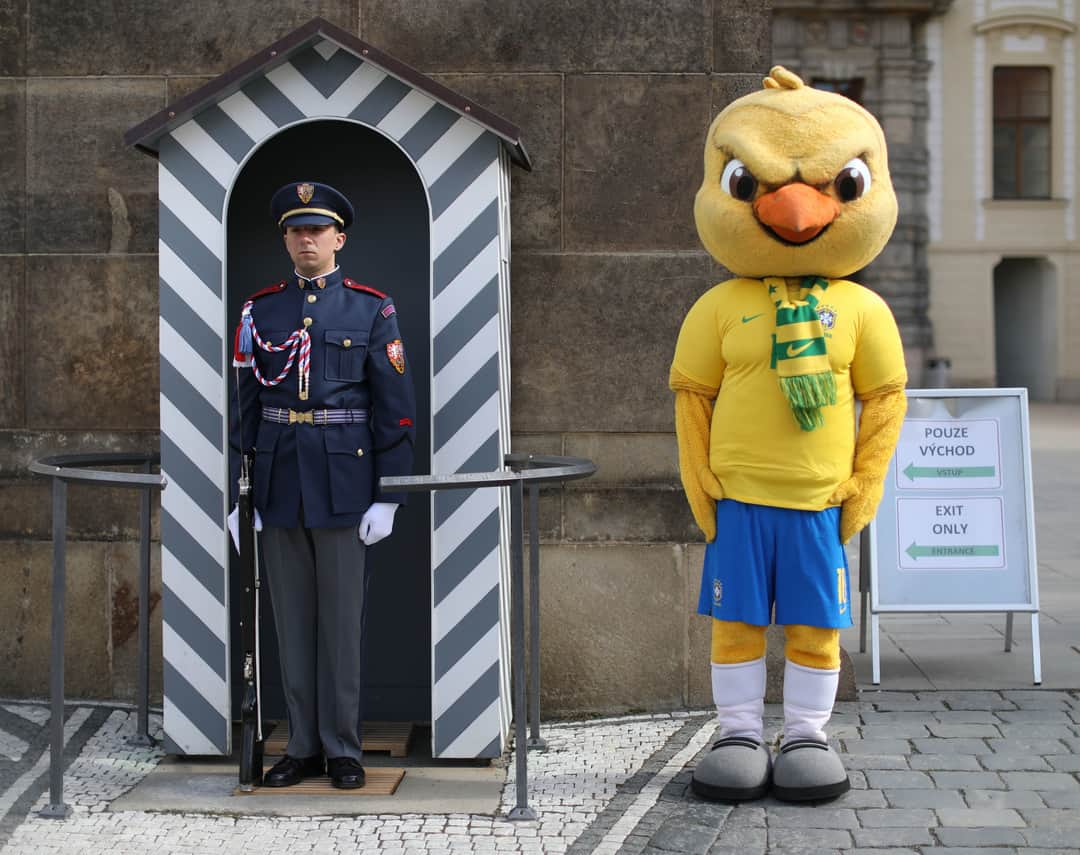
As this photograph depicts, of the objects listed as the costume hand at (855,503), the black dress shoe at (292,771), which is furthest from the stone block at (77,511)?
the costume hand at (855,503)

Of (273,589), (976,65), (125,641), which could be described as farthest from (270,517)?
(976,65)

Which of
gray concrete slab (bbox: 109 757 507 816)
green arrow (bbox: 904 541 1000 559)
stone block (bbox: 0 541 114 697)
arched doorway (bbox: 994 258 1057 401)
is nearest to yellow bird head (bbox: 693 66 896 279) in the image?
gray concrete slab (bbox: 109 757 507 816)

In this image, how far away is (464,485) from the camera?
450 cm

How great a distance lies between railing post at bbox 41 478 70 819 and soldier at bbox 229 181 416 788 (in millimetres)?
582

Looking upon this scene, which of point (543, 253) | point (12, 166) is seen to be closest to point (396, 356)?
point (543, 253)

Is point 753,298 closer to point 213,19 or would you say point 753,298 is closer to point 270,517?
point 270,517

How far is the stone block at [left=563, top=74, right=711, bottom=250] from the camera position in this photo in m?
5.91

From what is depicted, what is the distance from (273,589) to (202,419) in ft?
2.16

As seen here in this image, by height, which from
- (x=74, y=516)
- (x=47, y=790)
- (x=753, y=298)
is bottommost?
(x=47, y=790)

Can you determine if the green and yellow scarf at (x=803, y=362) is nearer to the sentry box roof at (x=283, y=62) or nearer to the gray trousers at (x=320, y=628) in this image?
the sentry box roof at (x=283, y=62)

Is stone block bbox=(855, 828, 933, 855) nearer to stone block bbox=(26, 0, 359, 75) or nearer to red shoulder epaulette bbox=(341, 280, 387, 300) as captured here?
red shoulder epaulette bbox=(341, 280, 387, 300)

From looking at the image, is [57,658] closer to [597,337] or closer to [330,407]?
[330,407]

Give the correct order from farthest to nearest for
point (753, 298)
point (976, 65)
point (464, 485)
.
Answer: point (976, 65) < point (753, 298) < point (464, 485)

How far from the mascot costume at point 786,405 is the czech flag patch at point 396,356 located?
847 millimetres
